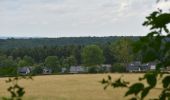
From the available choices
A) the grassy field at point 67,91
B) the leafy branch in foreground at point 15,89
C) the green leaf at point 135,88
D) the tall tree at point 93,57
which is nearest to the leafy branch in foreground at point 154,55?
the green leaf at point 135,88

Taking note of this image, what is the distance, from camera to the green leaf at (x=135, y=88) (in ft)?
6.52

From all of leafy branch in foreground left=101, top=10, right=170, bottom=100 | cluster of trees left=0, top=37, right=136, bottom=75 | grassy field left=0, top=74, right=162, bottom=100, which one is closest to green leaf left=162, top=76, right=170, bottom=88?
leafy branch in foreground left=101, top=10, right=170, bottom=100

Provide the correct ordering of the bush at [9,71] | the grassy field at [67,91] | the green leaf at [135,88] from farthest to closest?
1. the grassy field at [67,91]
2. the bush at [9,71]
3. the green leaf at [135,88]

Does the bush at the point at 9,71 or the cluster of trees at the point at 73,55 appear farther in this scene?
the cluster of trees at the point at 73,55

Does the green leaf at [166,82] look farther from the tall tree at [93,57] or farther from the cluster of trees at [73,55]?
the tall tree at [93,57]

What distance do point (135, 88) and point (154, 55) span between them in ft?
0.61

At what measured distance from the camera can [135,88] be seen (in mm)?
2010

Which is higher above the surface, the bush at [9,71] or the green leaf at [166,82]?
the bush at [9,71]

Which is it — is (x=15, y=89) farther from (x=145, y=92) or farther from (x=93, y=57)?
(x=93, y=57)

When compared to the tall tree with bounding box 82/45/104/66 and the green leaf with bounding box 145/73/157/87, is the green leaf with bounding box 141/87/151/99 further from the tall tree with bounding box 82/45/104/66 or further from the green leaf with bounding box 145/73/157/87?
the tall tree with bounding box 82/45/104/66

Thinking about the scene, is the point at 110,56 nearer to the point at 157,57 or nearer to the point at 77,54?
the point at 77,54

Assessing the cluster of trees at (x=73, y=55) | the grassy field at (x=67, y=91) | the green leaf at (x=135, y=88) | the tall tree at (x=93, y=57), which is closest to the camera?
the green leaf at (x=135, y=88)

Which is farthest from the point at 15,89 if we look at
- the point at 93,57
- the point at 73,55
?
the point at 73,55

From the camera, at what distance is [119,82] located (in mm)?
2246
